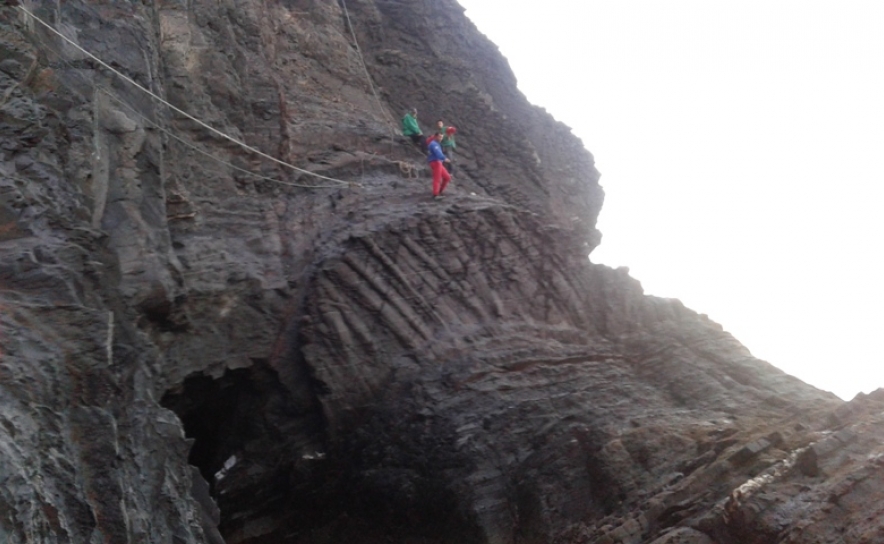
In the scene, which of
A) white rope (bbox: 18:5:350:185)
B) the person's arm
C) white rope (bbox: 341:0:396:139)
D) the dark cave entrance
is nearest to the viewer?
white rope (bbox: 18:5:350:185)

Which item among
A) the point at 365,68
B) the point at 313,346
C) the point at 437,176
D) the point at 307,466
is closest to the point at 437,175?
the point at 437,176

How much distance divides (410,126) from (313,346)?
518 centimetres

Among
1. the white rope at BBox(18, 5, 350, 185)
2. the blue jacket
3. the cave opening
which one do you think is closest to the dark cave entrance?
the cave opening

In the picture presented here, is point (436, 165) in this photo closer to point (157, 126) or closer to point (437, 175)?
point (437, 175)

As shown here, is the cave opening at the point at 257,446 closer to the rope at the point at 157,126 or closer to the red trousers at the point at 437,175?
the rope at the point at 157,126

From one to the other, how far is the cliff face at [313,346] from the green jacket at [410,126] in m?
0.34

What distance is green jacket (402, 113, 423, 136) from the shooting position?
1446 cm

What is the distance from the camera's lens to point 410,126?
47.5 ft

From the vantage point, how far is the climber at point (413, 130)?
570 inches

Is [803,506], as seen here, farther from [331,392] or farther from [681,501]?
[331,392]

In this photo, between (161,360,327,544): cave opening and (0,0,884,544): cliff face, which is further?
(161,360,327,544): cave opening

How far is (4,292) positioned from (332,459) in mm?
5416

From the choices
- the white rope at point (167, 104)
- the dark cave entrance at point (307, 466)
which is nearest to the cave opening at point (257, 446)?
the dark cave entrance at point (307, 466)

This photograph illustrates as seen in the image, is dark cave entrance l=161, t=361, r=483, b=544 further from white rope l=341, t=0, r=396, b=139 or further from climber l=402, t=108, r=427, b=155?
white rope l=341, t=0, r=396, b=139
